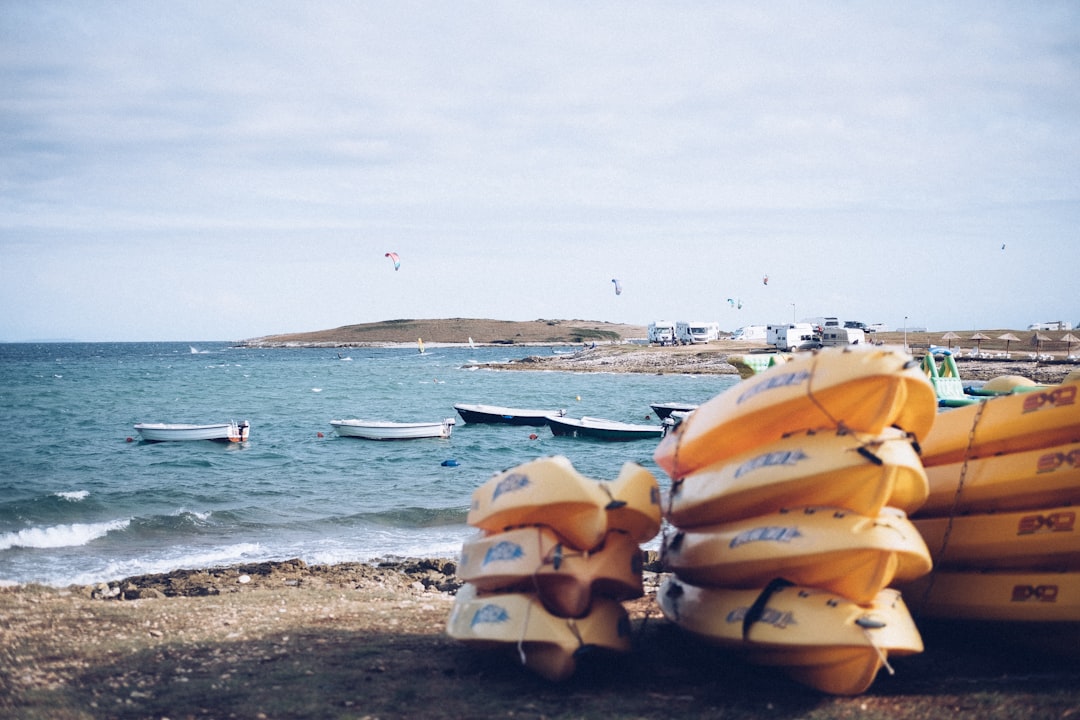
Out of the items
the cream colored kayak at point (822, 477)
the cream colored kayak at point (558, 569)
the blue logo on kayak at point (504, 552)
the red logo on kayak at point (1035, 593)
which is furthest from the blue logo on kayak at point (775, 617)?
the red logo on kayak at point (1035, 593)

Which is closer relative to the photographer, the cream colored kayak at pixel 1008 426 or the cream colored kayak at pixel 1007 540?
the cream colored kayak at pixel 1007 540

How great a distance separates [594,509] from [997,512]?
3.11 m

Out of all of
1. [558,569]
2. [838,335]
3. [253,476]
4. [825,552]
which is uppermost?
[838,335]

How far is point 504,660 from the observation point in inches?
255

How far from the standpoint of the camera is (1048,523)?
19.2 feet

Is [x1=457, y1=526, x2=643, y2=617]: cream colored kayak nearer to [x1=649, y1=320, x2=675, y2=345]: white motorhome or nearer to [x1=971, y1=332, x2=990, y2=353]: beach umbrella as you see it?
[x1=971, y1=332, x2=990, y2=353]: beach umbrella

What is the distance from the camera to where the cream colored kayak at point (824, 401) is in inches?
214

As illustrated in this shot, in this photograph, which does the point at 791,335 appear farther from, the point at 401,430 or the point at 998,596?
the point at 998,596

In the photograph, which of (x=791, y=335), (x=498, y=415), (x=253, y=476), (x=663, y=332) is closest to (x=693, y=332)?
(x=663, y=332)

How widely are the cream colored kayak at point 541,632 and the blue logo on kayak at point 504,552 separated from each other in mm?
270

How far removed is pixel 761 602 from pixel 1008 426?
7.83 ft

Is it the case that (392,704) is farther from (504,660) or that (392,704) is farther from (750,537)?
(750,537)

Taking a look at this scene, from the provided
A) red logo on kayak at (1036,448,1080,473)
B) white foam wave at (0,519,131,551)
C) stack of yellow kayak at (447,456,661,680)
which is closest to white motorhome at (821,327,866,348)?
white foam wave at (0,519,131,551)

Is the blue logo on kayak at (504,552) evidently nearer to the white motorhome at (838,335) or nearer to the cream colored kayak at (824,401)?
the cream colored kayak at (824,401)
